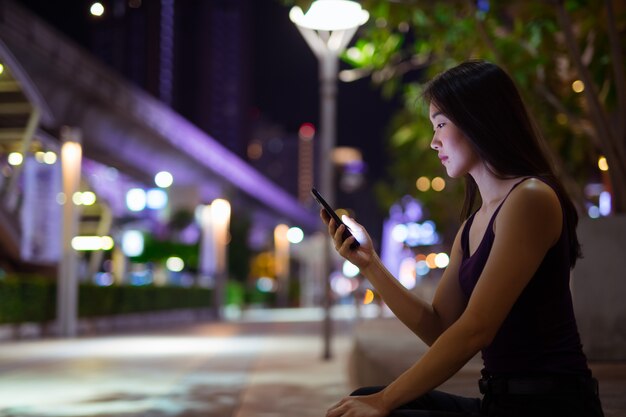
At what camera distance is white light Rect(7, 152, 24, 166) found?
28453 millimetres

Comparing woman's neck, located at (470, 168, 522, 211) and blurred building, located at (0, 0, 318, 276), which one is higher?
blurred building, located at (0, 0, 318, 276)

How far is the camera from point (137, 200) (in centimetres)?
4844

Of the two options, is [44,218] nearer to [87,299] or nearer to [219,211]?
[87,299]

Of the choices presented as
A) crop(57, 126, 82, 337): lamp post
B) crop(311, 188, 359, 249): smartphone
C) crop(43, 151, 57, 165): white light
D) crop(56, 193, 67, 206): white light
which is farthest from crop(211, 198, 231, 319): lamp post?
crop(311, 188, 359, 249): smartphone

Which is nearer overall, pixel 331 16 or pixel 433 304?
pixel 433 304

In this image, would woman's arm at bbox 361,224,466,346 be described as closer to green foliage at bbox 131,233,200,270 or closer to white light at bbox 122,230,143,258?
green foliage at bbox 131,233,200,270

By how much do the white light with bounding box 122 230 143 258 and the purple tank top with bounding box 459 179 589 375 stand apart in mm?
44638

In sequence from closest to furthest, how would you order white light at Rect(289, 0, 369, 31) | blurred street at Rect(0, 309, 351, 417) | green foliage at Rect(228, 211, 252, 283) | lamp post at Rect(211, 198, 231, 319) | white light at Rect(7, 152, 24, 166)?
blurred street at Rect(0, 309, 351, 417), white light at Rect(289, 0, 369, 31), white light at Rect(7, 152, 24, 166), lamp post at Rect(211, 198, 231, 319), green foliage at Rect(228, 211, 252, 283)

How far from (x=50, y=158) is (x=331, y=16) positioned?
15543mm

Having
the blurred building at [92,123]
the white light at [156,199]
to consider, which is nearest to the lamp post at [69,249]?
the blurred building at [92,123]

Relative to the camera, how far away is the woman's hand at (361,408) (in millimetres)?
2289

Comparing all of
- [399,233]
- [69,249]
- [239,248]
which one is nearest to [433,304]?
[69,249]

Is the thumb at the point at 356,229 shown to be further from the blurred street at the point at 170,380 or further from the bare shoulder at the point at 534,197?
the blurred street at the point at 170,380

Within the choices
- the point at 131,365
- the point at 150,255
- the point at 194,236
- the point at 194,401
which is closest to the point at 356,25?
the point at 131,365
